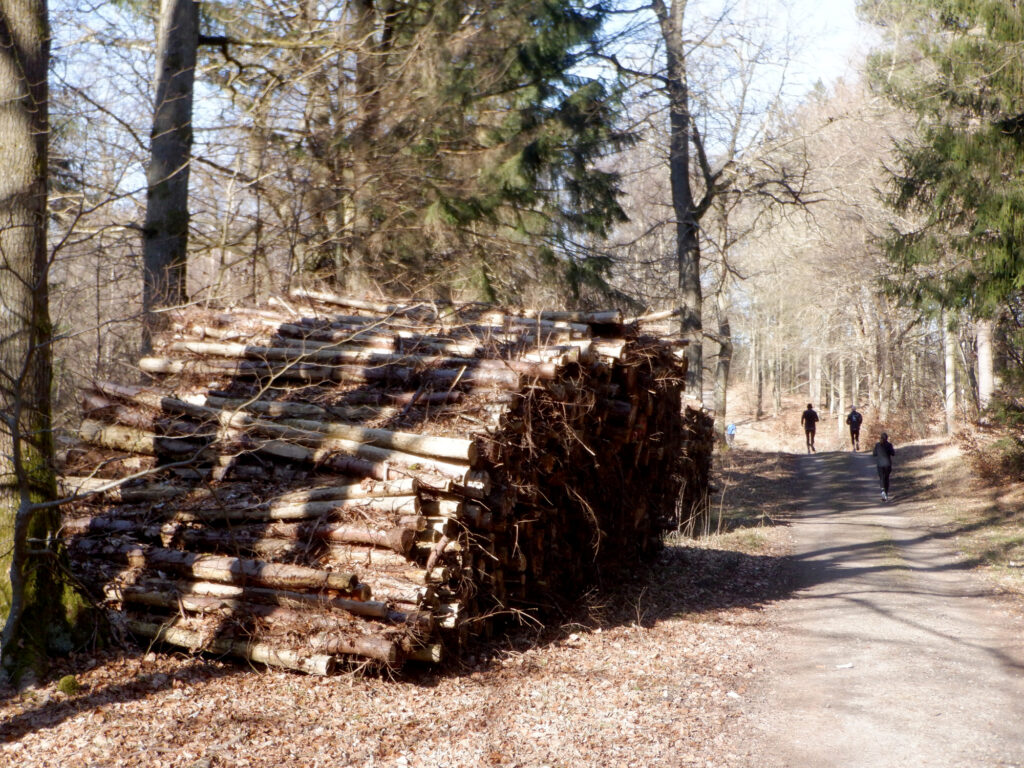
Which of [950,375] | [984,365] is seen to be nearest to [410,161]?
[984,365]

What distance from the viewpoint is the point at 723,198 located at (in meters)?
24.4

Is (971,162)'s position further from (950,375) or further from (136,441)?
(950,375)

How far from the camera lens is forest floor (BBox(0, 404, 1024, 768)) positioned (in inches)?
202

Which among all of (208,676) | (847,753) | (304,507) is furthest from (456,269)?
(847,753)

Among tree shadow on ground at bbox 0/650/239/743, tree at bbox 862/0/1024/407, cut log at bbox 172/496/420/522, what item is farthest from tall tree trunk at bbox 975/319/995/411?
tree shadow on ground at bbox 0/650/239/743

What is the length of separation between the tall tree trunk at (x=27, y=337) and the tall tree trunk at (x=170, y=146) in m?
6.33

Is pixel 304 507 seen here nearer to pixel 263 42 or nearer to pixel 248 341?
pixel 248 341

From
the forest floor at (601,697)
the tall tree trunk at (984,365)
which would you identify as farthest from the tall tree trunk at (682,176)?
the forest floor at (601,697)

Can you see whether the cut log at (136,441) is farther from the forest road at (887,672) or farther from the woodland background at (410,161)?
the forest road at (887,672)

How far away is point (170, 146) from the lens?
12.8m

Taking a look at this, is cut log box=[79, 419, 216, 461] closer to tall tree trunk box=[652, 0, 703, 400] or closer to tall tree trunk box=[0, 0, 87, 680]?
tall tree trunk box=[0, 0, 87, 680]

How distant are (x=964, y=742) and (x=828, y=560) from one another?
7874 mm

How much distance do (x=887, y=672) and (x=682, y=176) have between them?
59.3 feet

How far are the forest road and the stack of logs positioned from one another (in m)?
2.31
